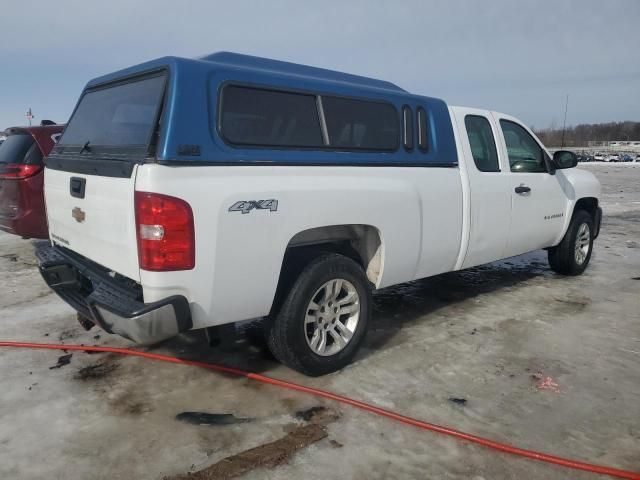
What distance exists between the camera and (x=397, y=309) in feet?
16.2

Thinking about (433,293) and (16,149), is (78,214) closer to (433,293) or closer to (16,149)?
(16,149)

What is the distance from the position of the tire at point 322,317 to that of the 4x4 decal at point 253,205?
21.7 inches

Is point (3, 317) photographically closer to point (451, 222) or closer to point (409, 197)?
point (409, 197)

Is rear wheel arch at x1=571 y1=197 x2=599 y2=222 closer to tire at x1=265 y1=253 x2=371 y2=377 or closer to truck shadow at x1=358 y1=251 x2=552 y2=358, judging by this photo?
truck shadow at x1=358 y1=251 x2=552 y2=358

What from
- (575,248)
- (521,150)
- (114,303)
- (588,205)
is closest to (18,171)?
(114,303)

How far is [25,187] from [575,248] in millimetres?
6522

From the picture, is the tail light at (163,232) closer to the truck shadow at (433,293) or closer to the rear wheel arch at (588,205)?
the truck shadow at (433,293)

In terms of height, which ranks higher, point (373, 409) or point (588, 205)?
point (588, 205)

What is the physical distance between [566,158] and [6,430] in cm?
554

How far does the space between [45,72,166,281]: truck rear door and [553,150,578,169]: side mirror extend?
434 centimetres

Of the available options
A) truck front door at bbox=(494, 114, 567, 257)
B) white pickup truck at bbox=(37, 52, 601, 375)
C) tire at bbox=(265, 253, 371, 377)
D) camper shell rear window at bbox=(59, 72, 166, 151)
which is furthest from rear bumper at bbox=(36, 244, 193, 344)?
truck front door at bbox=(494, 114, 567, 257)

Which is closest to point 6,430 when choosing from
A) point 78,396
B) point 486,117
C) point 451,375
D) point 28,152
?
point 78,396

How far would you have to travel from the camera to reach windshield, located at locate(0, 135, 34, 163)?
19.1 feet

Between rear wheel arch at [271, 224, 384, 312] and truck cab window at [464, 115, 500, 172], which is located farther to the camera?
truck cab window at [464, 115, 500, 172]
